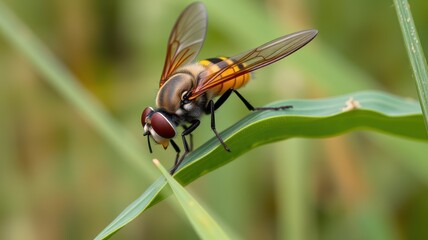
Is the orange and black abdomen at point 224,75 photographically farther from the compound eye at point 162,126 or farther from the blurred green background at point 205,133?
the blurred green background at point 205,133

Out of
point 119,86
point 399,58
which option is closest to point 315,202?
point 399,58

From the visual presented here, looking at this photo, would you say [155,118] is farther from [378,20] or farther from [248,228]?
[378,20]

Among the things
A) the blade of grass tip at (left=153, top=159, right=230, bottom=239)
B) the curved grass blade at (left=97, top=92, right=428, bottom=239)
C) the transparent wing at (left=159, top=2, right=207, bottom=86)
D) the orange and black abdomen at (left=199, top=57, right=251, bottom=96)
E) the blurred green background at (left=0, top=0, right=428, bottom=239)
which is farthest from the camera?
the blurred green background at (left=0, top=0, right=428, bottom=239)

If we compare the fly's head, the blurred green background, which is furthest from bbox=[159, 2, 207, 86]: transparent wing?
the blurred green background

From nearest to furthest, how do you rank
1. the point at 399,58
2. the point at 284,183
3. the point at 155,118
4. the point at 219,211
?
the point at 155,118
the point at 284,183
the point at 219,211
the point at 399,58

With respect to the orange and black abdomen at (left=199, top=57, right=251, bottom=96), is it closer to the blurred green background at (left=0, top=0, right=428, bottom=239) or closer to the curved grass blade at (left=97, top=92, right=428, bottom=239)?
the curved grass blade at (left=97, top=92, right=428, bottom=239)

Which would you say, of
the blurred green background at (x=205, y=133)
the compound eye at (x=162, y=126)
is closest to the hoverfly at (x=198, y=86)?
the compound eye at (x=162, y=126)
